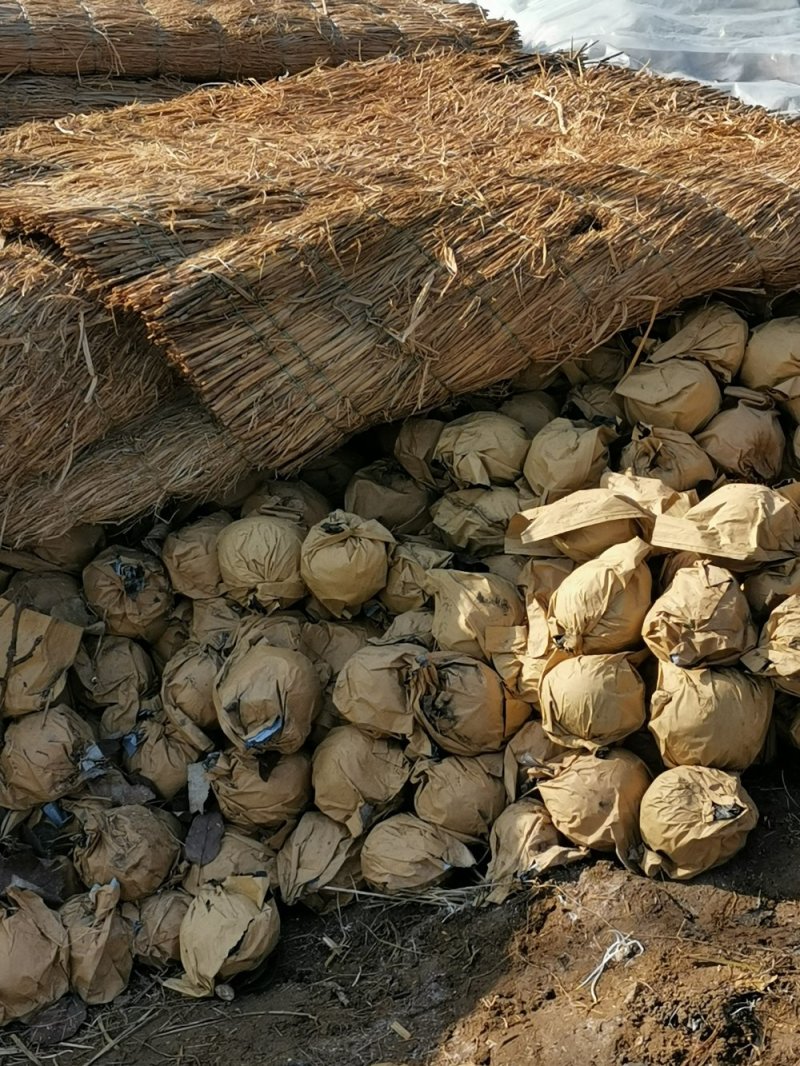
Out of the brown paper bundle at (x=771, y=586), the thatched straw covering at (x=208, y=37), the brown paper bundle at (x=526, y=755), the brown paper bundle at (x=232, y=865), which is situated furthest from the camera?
the thatched straw covering at (x=208, y=37)

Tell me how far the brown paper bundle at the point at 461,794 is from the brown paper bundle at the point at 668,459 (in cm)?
98

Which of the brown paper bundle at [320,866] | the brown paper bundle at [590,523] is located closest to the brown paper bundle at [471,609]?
the brown paper bundle at [590,523]

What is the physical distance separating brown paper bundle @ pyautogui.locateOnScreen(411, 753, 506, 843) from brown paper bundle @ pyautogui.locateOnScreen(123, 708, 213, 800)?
69 cm

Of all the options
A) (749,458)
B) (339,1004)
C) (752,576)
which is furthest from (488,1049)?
(749,458)

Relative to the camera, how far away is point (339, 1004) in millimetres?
3104

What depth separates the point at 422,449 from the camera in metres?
3.87

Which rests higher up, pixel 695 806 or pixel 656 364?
pixel 656 364

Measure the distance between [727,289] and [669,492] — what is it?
0.79 metres

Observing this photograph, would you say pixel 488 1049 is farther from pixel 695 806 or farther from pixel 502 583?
pixel 502 583

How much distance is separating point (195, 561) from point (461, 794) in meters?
1.12

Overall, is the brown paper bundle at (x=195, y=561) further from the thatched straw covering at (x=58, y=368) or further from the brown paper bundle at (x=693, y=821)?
the brown paper bundle at (x=693, y=821)

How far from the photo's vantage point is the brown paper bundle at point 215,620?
377 centimetres

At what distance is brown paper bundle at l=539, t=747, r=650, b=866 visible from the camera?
10.3 feet

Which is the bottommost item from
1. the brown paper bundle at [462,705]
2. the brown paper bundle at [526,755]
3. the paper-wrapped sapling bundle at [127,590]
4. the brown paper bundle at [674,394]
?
the brown paper bundle at [526,755]
